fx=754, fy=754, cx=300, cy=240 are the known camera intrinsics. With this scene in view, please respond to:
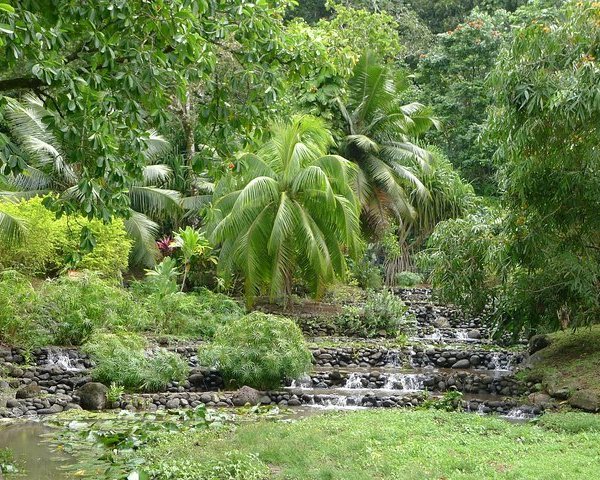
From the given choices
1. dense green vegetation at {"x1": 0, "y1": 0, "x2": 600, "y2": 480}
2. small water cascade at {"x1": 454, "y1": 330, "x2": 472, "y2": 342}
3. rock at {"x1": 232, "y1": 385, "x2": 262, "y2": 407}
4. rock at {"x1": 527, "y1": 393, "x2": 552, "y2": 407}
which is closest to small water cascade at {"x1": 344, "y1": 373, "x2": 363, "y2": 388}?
dense green vegetation at {"x1": 0, "y1": 0, "x2": 600, "y2": 480}

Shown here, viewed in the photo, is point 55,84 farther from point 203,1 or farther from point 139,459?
point 139,459

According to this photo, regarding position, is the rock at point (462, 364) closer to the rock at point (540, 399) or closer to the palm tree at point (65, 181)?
the rock at point (540, 399)

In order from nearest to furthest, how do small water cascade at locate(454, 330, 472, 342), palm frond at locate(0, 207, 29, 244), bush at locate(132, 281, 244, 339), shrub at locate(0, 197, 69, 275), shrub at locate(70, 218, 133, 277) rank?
palm frond at locate(0, 207, 29, 244)
bush at locate(132, 281, 244, 339)
shrub at locate(0, 197, 69, 275)
shrub at locate(70, 218, 133, 277)
small water cascade at locate(454, 330, 472, 342)

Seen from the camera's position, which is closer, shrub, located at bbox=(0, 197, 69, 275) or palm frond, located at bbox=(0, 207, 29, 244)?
palm frond, located at bbox=(0, 207, 29, 244)

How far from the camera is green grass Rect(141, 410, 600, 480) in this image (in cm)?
726

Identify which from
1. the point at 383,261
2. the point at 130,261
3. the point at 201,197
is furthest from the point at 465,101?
the point at 130,261

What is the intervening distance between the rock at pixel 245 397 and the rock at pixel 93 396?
2165 mm

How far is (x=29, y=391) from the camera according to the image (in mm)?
12750

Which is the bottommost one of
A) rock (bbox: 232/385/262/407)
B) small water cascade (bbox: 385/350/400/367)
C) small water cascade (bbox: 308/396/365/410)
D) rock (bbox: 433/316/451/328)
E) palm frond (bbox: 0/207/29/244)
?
rock (bbox: 433/316/451/328)

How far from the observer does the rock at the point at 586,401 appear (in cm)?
1128

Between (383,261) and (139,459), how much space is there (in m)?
21.5

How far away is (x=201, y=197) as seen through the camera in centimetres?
2334

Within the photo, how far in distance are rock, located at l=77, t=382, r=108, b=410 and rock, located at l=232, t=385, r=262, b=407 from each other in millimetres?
2165

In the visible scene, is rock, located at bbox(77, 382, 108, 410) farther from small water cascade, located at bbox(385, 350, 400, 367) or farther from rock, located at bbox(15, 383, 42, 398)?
small water cascade, located at bbox(385, 350, 400, 367)
